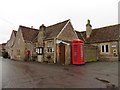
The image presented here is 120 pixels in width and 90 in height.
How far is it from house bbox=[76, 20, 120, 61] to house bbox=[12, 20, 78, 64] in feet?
16.2

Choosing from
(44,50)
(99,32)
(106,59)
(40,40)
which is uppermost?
(99,32)

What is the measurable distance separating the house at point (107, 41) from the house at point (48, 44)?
16.2ft

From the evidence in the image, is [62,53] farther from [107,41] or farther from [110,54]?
[107,41]

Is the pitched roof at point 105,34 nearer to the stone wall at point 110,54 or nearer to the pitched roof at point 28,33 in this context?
the stone wall at point 110,54

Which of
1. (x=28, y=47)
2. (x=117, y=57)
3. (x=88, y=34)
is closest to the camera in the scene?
(x=117, y=57)

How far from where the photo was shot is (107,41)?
84.6ft

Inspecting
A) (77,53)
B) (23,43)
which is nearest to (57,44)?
(77,53)

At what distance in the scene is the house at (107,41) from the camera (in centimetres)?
2448

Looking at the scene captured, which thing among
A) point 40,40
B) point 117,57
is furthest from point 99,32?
point 40,40

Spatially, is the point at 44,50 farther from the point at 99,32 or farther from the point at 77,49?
the point at 99,32

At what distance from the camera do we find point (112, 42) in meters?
25.0

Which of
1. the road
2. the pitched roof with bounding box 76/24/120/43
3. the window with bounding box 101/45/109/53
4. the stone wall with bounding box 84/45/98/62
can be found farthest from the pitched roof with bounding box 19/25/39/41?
the road

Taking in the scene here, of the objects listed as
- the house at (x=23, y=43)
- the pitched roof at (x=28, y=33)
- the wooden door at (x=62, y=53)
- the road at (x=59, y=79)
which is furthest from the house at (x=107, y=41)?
the road at (x=59, y=79)

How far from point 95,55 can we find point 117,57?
12.2ft
